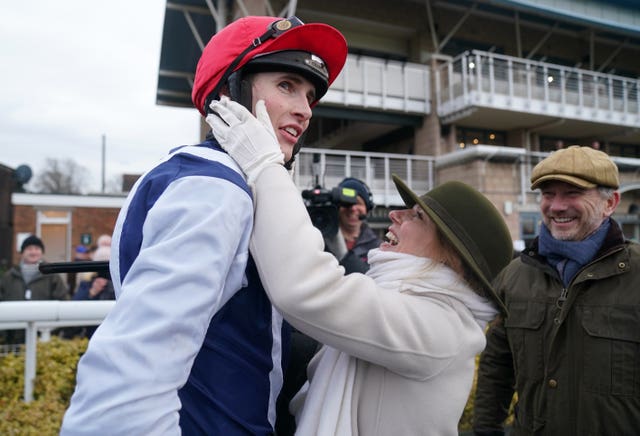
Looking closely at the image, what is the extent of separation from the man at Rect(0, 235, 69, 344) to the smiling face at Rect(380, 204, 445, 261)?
17.2 feet

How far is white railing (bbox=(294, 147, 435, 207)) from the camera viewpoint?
42.1ft

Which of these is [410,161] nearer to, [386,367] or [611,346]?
[611,346]

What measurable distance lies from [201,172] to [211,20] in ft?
47.9

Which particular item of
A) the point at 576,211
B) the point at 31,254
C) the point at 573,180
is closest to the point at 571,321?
the point at 576,211

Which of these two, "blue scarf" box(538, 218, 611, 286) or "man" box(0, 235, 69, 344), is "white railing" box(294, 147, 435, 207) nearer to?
"man" box(0, 235, 69, 344)

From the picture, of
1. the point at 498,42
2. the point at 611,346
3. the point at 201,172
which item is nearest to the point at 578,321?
the point at 611,346

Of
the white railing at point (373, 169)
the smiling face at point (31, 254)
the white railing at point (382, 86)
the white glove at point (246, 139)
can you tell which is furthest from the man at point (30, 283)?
the white railing at point (382, 86)

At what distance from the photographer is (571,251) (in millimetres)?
2172

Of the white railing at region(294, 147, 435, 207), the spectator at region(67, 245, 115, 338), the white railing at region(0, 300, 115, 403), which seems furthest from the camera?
the white railing at region(294, 147, 435, 207)

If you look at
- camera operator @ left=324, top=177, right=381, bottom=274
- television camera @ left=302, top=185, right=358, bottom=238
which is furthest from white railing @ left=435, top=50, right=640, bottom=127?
television camera @ left=302, top=185, right=358, bottom=238

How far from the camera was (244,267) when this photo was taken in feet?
3.53

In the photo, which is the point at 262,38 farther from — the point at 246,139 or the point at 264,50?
the point at 246,139

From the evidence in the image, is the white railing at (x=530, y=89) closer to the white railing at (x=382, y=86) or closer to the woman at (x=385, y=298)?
the white railing at (x=382, y=86)

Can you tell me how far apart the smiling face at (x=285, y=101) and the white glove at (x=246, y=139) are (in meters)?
0.11
